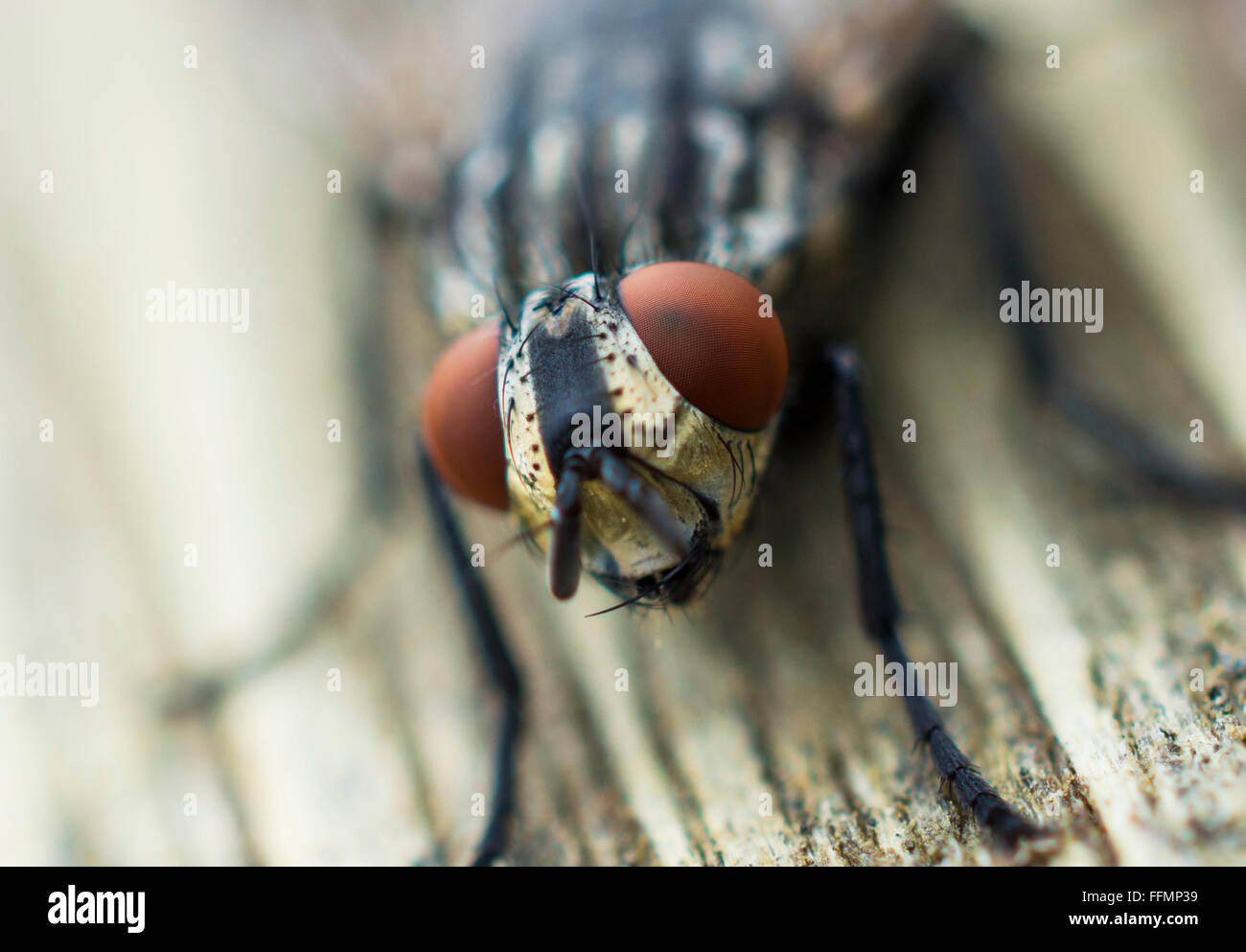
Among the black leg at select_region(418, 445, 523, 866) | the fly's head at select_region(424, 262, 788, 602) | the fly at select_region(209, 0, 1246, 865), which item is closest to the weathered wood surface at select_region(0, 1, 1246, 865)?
the black leg at select_region(418, 445, 523, 866)

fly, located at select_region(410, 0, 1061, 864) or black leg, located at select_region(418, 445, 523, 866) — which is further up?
fly, located at select_region(410, 0, 1061, 864)

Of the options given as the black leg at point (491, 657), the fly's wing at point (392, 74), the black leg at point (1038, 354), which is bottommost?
the black leg at point (491, 657)

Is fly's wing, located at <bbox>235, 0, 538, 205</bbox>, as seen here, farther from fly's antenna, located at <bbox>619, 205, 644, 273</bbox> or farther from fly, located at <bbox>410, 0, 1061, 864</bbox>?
fly's antenna, located at <bbox>619, 205, 644, 273</bbox>

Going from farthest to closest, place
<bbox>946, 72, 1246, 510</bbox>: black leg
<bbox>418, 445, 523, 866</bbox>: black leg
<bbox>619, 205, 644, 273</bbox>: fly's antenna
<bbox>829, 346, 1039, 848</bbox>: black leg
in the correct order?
<bbox>946, 72, 1246, 510</bbox>: black leg < <bbox>619, 205, 644, 273</bbox>: fly's antenna < <bbox>418, 445, 523, 866</bbox>: black leg < <bbox>829, 346, 1039, 848</bbox>: black leg

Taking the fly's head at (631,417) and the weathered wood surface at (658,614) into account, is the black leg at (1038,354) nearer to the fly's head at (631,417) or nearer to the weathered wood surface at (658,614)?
the weathered wood surface at (658,614)

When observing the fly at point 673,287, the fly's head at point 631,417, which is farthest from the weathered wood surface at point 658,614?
the fly's head at point 631,417

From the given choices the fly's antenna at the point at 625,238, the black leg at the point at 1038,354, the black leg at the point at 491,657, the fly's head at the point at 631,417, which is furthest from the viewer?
the black leg at the point at 1038,354

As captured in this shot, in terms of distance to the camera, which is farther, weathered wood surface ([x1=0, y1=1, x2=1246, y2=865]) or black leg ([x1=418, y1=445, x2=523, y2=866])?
black leg ([x1=418, y1=445, x2=523, y2=866])

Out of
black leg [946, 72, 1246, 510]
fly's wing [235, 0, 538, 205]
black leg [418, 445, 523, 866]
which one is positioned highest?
fly's wing [235, 0, 538, 205]
